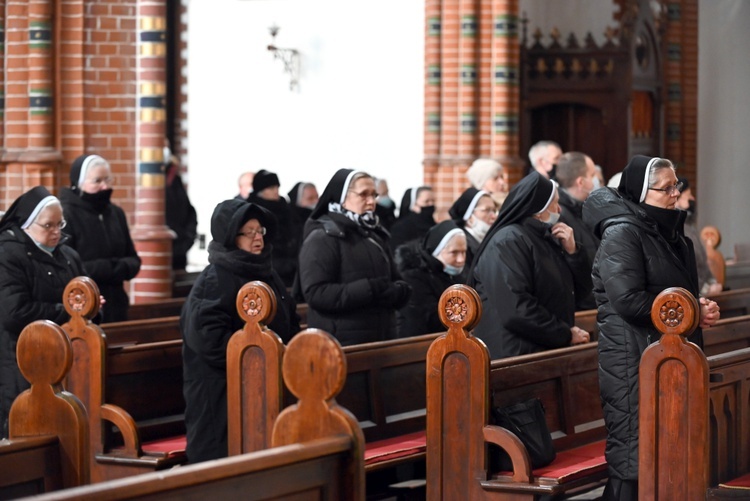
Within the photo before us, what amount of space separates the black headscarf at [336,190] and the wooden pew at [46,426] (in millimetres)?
2866

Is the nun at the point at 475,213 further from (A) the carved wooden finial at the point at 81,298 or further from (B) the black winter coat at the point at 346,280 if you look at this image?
(A) the carved wooden finial at the point at 81,298

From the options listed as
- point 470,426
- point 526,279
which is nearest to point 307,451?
point 470,426

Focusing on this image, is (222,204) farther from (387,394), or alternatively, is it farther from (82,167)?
(82,167)

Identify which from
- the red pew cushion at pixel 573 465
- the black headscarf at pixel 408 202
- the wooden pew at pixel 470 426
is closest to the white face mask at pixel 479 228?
the red pew cushion at pixel 573 465

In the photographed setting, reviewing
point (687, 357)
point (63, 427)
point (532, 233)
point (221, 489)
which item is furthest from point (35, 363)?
point (532, 233)

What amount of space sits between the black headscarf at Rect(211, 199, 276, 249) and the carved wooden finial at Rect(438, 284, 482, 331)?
0.99 m

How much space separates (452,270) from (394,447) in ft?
5.61

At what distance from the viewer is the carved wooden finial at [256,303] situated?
Result: 17.2 ft

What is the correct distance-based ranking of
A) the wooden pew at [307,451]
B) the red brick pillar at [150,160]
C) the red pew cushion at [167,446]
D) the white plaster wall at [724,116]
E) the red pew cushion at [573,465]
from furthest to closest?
the white plaster wall at [724,116] → the red brick pillar at [150,160] → the red pew cushion at [167,446] → the red pew cushion at [573,465] → the wooden pew at [307,451]

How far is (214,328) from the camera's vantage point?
18.3ft

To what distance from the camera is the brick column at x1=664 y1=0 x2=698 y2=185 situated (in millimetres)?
16734

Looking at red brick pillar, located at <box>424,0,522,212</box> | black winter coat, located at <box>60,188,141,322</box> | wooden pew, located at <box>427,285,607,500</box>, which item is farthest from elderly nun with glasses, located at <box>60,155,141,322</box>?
red brick pillar, located at <box>424,0,522,212</box>

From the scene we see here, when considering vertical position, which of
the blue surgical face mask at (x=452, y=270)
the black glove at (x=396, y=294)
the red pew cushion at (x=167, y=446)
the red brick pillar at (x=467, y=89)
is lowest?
the red pew cushion at (x=167, y=446)

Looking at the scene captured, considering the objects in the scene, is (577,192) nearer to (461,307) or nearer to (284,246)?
(284,246)
